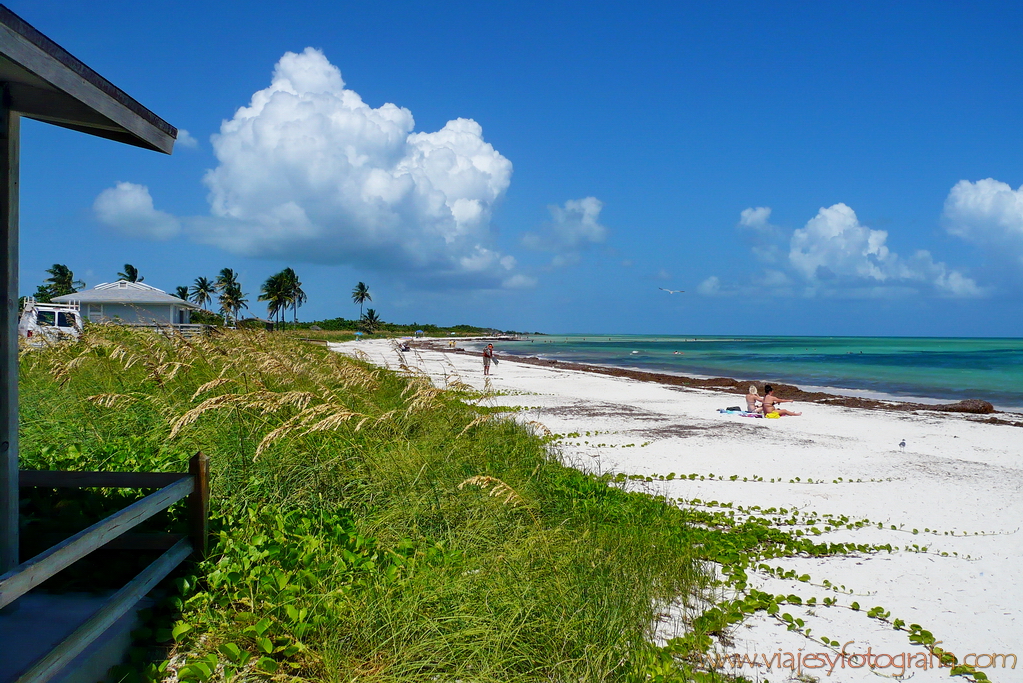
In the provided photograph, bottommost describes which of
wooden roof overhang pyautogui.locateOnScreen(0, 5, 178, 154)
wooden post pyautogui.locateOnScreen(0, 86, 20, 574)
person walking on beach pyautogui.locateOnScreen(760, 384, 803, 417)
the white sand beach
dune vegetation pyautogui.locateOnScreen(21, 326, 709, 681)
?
the white sand beach

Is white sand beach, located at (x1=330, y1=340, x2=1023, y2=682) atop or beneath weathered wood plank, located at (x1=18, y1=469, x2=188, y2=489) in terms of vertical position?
beneath

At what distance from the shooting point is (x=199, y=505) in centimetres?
370

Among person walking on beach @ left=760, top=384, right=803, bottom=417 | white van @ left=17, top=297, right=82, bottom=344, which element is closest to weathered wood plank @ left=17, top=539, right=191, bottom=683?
white van @ left=17, top=297, right=82, bottom=344

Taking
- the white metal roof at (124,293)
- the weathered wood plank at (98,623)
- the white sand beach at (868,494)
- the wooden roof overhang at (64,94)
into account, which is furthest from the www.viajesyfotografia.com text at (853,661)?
the white metal roof at (124,293)

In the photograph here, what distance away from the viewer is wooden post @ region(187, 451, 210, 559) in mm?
3633

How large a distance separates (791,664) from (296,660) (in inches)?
111

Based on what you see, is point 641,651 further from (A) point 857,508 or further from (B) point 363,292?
(B) point 363,292

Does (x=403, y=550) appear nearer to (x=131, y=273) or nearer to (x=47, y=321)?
(x=47, y=321)

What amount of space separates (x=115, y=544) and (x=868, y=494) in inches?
314

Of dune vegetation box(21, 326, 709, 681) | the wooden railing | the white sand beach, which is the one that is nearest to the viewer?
the wooden railing

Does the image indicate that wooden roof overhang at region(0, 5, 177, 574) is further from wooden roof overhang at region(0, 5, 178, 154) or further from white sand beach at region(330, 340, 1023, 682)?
white sand beach at region(330, 340, 1023, 682)

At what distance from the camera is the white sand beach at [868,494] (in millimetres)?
4195

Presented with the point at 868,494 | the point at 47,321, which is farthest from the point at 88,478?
the point at 47,321

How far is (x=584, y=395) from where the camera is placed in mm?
20109
